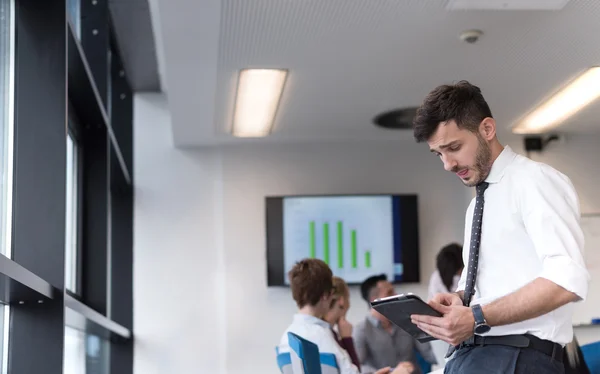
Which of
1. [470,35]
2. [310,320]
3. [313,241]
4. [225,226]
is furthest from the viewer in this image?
[225,226]

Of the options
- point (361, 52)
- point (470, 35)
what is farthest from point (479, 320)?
point (361, 52)

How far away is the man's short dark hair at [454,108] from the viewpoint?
213cm

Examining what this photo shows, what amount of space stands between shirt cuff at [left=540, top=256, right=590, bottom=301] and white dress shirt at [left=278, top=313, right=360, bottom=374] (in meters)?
1.75

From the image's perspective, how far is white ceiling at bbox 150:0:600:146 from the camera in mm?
4090

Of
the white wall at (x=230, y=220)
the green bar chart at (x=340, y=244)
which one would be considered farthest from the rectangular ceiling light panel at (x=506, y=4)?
the green bar chart at (x=340, y=244)

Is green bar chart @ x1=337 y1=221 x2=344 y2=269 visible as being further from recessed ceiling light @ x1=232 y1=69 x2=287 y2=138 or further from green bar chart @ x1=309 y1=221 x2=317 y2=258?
recessed ceiling light @ x1=232 y1=69 x2=287 y2=138

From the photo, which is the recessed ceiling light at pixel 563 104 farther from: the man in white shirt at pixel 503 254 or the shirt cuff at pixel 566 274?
the shirt cuff at pixel 566 274

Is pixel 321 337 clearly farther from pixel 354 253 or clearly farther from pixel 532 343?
pixel 354 253

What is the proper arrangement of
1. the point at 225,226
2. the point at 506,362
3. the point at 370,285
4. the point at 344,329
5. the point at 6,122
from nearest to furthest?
the point at 506,362, the point at 6,122, the point at 344,329, the point at 370,285, the point at 225,226

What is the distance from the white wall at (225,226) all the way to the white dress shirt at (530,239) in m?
4.74

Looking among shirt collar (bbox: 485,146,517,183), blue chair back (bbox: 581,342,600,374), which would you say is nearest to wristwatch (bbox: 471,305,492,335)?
shirt collar (bbox: 485,146,517,183)

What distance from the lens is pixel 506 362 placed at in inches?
78.0

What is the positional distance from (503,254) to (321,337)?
5.67 feet

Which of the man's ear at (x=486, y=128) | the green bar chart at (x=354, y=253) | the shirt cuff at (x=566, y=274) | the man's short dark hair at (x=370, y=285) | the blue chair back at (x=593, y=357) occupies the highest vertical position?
the green bar chart at (x=354, y=253)
